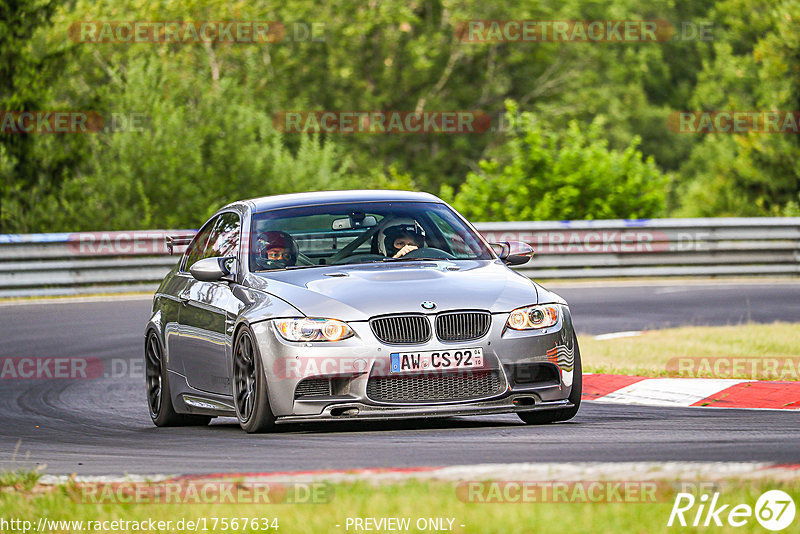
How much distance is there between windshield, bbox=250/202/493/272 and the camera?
9.24 meters

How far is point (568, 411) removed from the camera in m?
8.72

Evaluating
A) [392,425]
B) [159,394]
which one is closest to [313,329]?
[392,425]

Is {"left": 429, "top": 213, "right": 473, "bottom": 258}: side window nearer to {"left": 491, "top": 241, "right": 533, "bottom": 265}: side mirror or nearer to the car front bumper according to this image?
{"left": 491, "top": 241, "right": 533, "bottom": 265}: side mirror

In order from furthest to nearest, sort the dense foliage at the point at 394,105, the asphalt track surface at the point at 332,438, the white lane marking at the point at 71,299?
the dense foliage at the point at 394,105, the white lane marking at the point at 71,299, the asphalt track surface at the point at 332,438

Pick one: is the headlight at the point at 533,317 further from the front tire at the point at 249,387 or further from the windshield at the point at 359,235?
the front tire at the point at 249,387

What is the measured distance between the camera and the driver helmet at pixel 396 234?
9383mm

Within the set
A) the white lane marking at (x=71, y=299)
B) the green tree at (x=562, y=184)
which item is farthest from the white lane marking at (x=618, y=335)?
the green tree at (x=562, y=184)

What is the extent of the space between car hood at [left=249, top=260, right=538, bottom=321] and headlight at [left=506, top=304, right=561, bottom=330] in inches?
1.8

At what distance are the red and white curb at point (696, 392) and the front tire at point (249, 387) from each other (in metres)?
2.98

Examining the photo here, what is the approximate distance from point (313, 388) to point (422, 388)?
62 cm

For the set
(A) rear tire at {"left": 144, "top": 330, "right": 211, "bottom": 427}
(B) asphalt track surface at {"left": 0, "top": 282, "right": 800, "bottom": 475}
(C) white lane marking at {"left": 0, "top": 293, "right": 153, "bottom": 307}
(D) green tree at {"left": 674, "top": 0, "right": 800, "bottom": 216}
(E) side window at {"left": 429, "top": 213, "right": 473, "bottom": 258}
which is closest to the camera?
(B) asphalt track surface at {"left": 0, "top": 282, "right": 800, "bottom": 475}

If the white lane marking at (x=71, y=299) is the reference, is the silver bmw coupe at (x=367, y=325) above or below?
above

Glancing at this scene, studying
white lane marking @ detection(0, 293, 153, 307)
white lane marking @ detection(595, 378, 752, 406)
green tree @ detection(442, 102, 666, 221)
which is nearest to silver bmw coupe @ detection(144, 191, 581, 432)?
white lane marking @ detection(595, 378, 752, 406)

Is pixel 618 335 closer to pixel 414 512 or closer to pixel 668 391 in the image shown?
pixel 668 391
